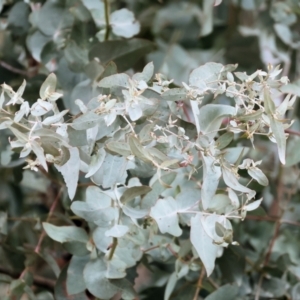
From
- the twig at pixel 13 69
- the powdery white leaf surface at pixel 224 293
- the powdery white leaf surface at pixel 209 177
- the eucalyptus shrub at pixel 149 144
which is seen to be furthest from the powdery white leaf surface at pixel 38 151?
the twig at pixel 13 69

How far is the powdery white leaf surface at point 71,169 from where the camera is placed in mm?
340

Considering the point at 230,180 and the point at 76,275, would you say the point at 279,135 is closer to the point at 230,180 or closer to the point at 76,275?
the point at 230,180

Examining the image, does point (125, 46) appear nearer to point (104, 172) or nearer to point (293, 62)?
point (104, 172)

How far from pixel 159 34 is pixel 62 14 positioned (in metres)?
0.34

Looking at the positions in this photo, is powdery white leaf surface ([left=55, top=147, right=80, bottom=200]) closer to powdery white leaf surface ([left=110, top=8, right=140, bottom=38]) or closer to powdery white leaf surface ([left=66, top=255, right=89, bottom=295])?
powdery white leaf surface ([left=66, top=255, right=89, bottom=295])

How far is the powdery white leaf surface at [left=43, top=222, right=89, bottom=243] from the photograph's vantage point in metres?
0.44

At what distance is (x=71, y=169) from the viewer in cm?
34

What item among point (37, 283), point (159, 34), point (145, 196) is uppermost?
point (145, 196)

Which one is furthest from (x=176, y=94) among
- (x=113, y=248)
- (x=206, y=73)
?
(x=113, y=248)

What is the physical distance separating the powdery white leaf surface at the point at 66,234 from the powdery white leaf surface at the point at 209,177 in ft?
0.51

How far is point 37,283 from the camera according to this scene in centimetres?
59

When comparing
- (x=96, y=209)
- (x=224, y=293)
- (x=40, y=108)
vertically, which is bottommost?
(x=224, y=293)

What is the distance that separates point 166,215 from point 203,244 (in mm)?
47

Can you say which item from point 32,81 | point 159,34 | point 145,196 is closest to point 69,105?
point 32,81
